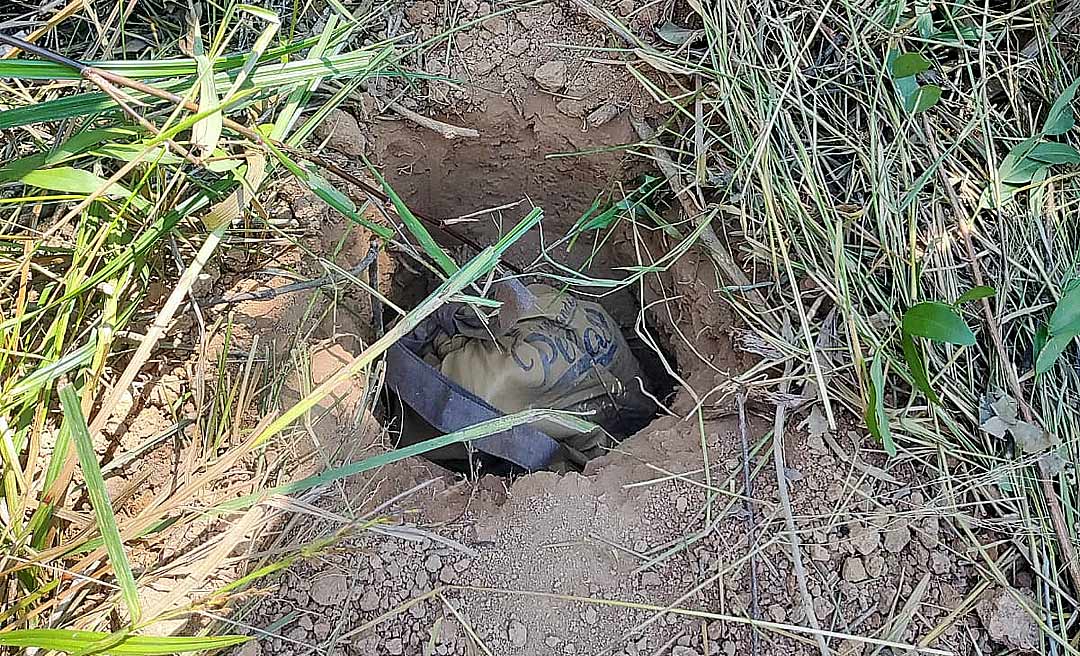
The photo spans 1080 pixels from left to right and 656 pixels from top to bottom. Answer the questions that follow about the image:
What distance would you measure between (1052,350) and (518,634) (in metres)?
0.90

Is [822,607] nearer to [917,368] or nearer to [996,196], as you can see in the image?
[917,368]

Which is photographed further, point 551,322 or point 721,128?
point 551,322

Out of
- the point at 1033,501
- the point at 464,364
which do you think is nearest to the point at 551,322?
the point at 464,364

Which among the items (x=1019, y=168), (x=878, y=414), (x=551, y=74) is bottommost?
(x=878, y=414)

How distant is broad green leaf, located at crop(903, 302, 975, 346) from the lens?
1143 millimetres

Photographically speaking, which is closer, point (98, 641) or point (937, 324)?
point (98, 641)

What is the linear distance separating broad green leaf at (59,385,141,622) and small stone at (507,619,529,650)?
0.50 meters

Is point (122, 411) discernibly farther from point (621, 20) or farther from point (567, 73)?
point (621, 20)

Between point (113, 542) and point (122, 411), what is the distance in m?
0.33

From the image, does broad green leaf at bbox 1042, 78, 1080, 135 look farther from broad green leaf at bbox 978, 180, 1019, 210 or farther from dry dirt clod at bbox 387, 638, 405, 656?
dry dirt clod at bbox 387, 638, 405, 656

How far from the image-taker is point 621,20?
1.38 metres

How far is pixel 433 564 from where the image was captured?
47.4 inches

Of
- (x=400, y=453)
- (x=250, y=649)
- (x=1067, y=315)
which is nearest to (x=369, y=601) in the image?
(x=250, y=649)

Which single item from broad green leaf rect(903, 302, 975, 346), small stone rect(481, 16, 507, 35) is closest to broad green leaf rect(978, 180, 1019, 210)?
broad green leaf rect(903, 302, 975, 346)
